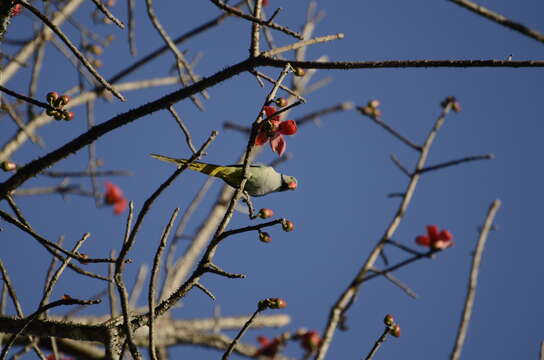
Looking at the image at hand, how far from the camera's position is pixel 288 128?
2.16m

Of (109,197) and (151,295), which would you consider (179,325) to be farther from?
(151,295)

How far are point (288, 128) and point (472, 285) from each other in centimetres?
160

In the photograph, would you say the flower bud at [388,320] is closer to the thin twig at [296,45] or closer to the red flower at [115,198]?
the thin twig at [296,45]

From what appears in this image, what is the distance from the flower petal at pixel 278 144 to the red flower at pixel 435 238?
2106 millimetres

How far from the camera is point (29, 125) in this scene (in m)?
3.57

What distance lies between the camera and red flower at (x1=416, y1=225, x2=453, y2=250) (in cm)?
387

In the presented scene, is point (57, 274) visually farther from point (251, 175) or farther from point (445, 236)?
point (445, 236)

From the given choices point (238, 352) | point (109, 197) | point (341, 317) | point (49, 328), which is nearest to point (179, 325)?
point (238, 352)

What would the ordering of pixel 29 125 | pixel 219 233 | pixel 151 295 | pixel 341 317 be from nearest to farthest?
1. pixel 151 295
2. pixel 219 233
3. pixel 341 317
4. pixel 29 125

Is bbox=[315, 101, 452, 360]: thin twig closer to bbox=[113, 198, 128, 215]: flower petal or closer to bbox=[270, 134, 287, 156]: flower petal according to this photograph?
bbox=[270, 134, 287, 156]: flower petal

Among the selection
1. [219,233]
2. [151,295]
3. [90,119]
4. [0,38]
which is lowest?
[151,295]

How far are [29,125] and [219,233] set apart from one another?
2640 mm

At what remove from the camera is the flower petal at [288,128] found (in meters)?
2.15

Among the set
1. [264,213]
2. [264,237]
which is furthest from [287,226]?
[264,213]
